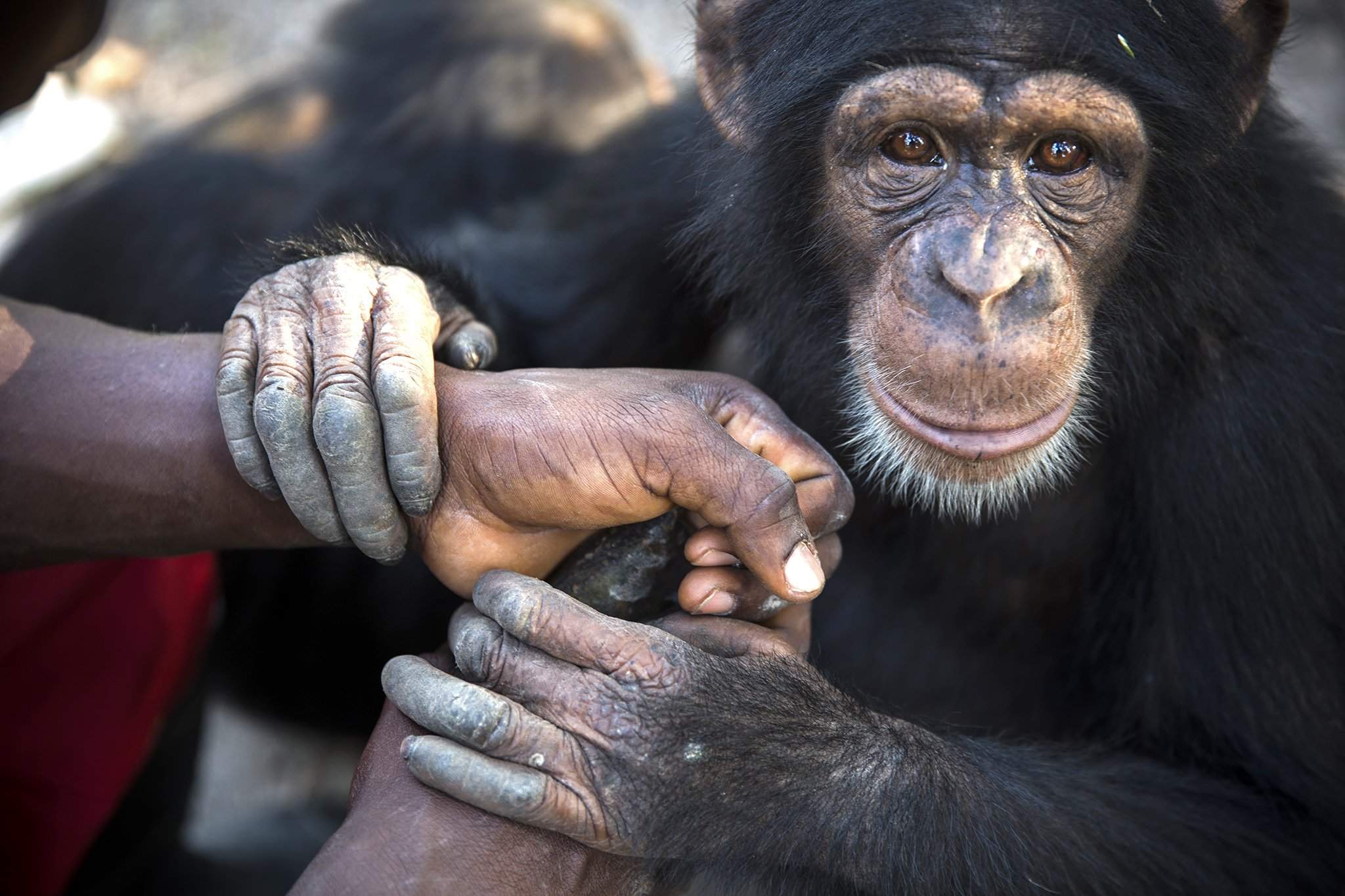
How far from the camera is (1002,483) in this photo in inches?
103

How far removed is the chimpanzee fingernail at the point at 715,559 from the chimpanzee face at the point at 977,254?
499 mm

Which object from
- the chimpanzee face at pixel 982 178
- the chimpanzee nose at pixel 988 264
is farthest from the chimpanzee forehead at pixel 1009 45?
the chimpanzee nose at pixel 988 264

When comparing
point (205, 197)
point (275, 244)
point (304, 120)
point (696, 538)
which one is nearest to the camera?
point (696, 538)

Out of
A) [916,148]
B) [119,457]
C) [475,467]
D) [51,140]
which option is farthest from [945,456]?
[51,140]

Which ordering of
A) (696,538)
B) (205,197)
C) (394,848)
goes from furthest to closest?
(205,197), (696,538), (394,848)

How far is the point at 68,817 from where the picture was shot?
10.3 ft

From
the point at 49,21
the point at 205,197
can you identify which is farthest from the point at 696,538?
the point at 205,197

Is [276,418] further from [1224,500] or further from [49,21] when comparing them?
[1224,500]

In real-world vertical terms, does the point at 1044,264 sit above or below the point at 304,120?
below

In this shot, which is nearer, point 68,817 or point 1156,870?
point 1156,870

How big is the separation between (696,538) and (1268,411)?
1377 mm

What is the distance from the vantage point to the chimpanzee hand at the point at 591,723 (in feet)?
7.08

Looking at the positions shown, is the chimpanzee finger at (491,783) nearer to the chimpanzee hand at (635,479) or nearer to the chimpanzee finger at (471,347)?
the chimpanzee hand at (635,479)

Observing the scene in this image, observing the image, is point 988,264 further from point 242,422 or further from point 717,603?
point 242,422
